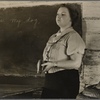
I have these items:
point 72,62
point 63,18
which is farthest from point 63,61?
point 63,18

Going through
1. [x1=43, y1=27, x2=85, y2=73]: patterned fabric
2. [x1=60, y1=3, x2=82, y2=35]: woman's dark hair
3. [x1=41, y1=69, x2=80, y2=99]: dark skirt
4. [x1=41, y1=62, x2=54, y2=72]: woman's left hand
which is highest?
[x1=60, y1=3, x2=82, y2=35]: woman's dark hair

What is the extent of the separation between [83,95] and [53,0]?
1.53 ft

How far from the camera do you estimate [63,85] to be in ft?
5.67

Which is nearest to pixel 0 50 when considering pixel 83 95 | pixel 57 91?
pixel 57 91

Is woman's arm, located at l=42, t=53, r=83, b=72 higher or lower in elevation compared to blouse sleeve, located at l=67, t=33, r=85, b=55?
lower

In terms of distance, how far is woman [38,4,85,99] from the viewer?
1.72 meters

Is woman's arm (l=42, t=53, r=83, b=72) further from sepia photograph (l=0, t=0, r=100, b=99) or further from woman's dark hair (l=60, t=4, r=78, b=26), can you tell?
woman's dark hair (l=60, t=4, r=78, b=26)

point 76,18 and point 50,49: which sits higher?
point 76,18

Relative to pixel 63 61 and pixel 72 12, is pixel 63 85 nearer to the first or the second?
pixel 63 61

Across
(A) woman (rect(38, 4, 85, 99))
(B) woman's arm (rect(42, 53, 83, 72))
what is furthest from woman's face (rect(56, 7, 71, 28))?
(B) woman's arm (rect(42, 53, 83, 72))

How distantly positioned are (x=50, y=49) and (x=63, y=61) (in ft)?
0.27

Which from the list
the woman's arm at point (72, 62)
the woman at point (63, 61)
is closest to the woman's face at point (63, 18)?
the woman at point (63, 61)

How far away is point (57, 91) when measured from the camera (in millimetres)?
1728

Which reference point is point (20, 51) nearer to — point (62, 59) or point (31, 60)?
point (31, 60)
